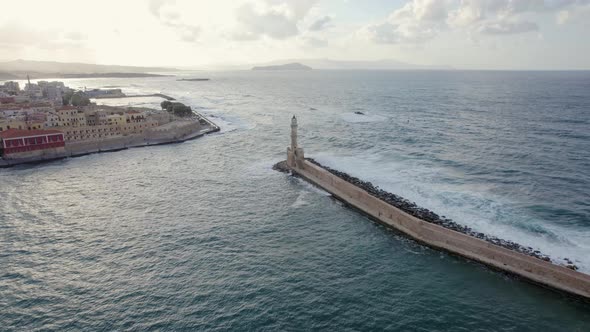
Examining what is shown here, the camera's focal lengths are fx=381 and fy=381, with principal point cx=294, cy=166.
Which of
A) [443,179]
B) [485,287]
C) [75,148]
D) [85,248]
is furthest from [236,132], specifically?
[485,287]

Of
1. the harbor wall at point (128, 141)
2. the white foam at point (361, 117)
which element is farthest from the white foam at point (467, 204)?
the white foam at point (361, 117)

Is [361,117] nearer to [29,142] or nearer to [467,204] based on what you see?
[467,204]

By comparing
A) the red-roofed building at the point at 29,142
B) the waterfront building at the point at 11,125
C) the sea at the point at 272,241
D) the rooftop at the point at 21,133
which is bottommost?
the sea at the point at 272,241

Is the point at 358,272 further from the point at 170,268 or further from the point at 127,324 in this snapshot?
the point at 127,324

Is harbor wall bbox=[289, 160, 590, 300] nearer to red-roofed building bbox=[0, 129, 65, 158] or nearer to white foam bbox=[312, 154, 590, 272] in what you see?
white foam bbox=[312, 154, 590, 272]

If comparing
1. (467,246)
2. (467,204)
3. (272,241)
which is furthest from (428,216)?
(272,241)

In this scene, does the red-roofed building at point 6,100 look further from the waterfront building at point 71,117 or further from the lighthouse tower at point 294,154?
the lighthouse tower at point 294,154
